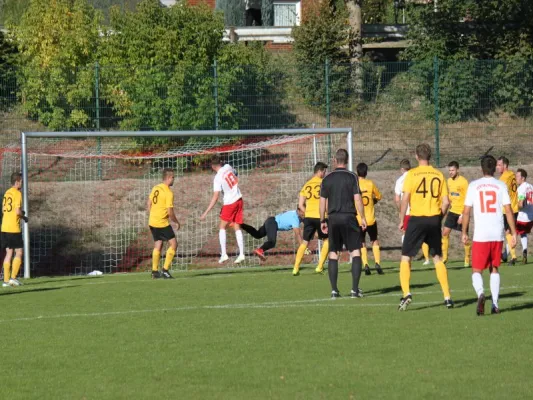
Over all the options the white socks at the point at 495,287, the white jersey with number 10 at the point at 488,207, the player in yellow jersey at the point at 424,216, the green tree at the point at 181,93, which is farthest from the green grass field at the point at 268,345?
the green tree at the point at 181,93

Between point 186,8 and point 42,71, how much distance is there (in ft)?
24.4

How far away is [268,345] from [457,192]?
11.7m

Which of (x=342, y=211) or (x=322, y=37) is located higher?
(x=322, y=37)

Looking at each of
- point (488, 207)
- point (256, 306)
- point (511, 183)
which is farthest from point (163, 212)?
point (488, 207)

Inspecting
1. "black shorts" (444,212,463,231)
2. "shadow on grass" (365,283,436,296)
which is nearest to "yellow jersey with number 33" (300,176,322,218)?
"shadow on grass" (365,283,436,296)

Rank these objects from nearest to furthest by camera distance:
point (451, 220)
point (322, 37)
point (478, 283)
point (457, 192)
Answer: point (478, 283), point (457, 192), point (451, 220), point (322, 37)

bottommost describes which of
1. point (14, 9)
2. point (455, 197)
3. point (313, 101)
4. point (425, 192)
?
point (455, 197)

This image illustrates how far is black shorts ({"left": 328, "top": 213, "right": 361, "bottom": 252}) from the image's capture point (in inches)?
598

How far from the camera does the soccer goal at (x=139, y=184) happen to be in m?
26.9

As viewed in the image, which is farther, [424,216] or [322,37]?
[322,37]

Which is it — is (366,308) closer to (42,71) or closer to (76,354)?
(76,354)

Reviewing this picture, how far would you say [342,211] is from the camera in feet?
49.7

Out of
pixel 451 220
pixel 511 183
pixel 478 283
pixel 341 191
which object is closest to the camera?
pixel 478 283

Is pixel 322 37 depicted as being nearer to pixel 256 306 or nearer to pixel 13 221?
pixel 13 221
